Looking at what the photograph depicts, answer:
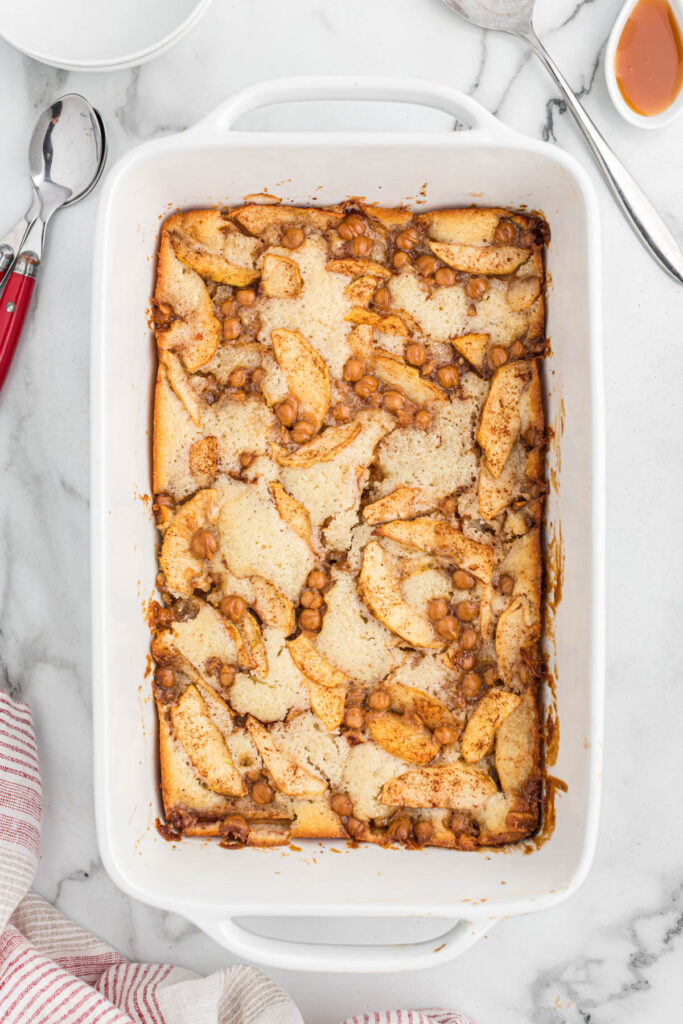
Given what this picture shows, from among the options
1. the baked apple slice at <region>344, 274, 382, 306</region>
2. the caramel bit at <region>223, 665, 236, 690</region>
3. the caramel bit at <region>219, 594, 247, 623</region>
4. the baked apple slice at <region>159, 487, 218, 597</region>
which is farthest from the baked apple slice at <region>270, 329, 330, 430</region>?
the caramel bit at <region>223, 665, 236, 690</region>

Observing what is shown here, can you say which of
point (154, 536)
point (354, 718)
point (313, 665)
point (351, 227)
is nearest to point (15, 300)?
point (154, 536)

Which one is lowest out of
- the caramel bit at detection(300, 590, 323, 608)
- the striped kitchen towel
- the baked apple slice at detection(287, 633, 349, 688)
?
the striped kitchen towel

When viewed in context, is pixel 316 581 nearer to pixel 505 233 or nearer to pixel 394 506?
pixel 394 506

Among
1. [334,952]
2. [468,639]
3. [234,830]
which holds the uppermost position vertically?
[468,639]

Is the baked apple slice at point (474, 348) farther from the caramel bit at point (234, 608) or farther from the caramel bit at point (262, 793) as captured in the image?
the caramel bit at point (262, 793)

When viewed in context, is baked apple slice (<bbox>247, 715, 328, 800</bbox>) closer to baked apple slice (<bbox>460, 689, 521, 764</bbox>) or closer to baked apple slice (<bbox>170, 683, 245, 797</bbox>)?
baked apple slice (<bbox>170, 683, 245, 797</bbox>)

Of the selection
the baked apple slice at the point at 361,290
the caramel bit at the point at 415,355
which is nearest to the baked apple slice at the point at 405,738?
the caramel bit at the point at 415,355

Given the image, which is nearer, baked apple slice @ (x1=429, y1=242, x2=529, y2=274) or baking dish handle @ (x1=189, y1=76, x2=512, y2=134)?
baking dish handle @ (x1=189, y1=76, x2=512, y2=134)
